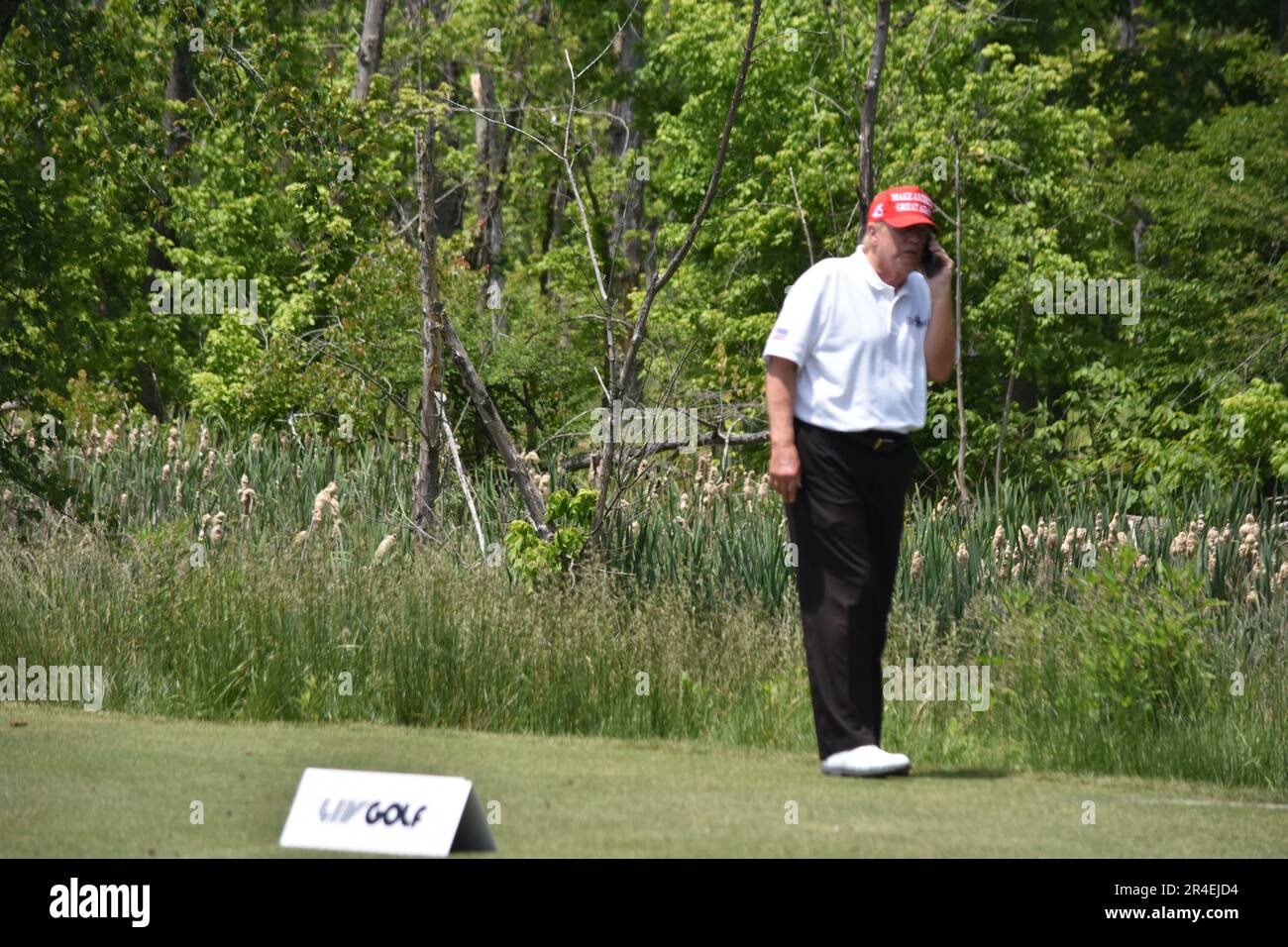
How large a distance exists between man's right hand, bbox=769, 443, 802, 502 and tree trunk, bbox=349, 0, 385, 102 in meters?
22.8

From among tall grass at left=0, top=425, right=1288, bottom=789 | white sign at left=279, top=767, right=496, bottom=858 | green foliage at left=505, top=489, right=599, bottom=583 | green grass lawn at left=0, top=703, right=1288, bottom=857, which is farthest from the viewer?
green foliage at left=505, top=489, right=599, bottom=583

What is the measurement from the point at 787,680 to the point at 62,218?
6.71m

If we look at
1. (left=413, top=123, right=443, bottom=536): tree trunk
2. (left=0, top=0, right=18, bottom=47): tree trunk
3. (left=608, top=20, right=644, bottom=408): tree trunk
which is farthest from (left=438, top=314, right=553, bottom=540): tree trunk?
(left=608, top=20, right=644, bottom=408): tree trunk

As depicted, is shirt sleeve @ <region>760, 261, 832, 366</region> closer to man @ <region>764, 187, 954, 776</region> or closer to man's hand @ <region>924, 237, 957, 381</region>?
man @ <region>764, 187, 954, 776</region>

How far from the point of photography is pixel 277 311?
26.6 metres

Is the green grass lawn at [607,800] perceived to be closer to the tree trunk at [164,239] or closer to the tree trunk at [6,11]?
the tree trunk at [6,11]

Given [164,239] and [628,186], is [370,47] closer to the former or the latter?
[164,239]

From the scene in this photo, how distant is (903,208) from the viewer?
656 cm

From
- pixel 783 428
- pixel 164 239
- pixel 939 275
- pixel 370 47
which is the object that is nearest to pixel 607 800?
pixel 783 428

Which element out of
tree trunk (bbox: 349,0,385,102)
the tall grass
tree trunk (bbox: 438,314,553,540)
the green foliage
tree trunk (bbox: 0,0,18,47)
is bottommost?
the tall grass

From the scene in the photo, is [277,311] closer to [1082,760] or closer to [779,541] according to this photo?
[779,541]

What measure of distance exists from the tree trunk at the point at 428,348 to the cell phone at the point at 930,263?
5.66 metres

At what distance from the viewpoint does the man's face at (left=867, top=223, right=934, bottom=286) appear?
21.6 feet

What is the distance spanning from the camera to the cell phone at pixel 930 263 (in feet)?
22.2
